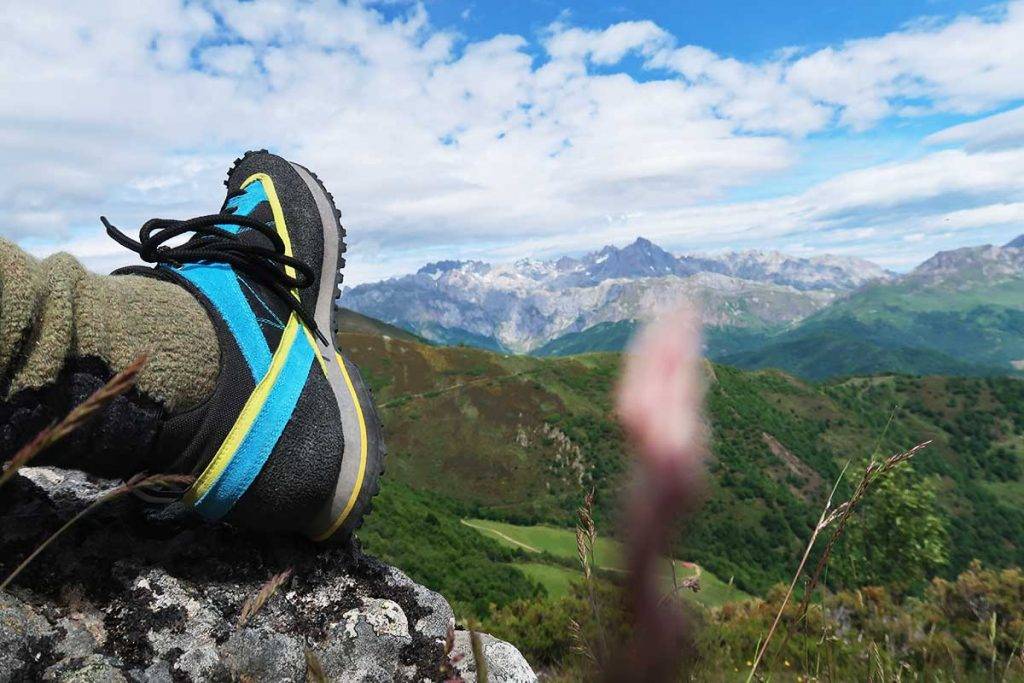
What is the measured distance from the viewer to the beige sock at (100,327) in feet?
7.15

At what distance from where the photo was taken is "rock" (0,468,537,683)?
8.04ft

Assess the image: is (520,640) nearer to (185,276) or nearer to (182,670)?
(182,670)

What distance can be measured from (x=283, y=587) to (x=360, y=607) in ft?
1.27

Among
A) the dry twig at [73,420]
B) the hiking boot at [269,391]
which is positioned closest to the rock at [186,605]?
the hiking boot at [269,391]

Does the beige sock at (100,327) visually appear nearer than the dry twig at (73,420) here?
No

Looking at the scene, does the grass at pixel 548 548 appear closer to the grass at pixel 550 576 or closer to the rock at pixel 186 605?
the grass at pixel 550 576

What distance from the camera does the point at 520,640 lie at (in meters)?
4.17

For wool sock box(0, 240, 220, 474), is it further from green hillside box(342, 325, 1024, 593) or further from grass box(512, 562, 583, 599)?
green hillside box(342, 325, 1024, 593)

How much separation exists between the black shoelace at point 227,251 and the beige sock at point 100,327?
0.40m

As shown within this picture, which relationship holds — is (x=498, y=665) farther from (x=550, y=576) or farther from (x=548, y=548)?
(x=548, y=548)

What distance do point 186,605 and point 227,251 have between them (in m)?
1.75

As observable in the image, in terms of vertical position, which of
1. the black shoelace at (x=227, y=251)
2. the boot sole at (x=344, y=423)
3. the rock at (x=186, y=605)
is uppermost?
the black shoelace at (x=227, y=251)

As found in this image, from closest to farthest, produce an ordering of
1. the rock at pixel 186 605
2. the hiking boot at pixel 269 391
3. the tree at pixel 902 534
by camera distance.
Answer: the rock at pixel 186 605
the hiking boot at pixel 269 391
the tree at pixel 902 534

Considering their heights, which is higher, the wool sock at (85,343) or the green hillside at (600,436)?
the wool sock at (85,343)
